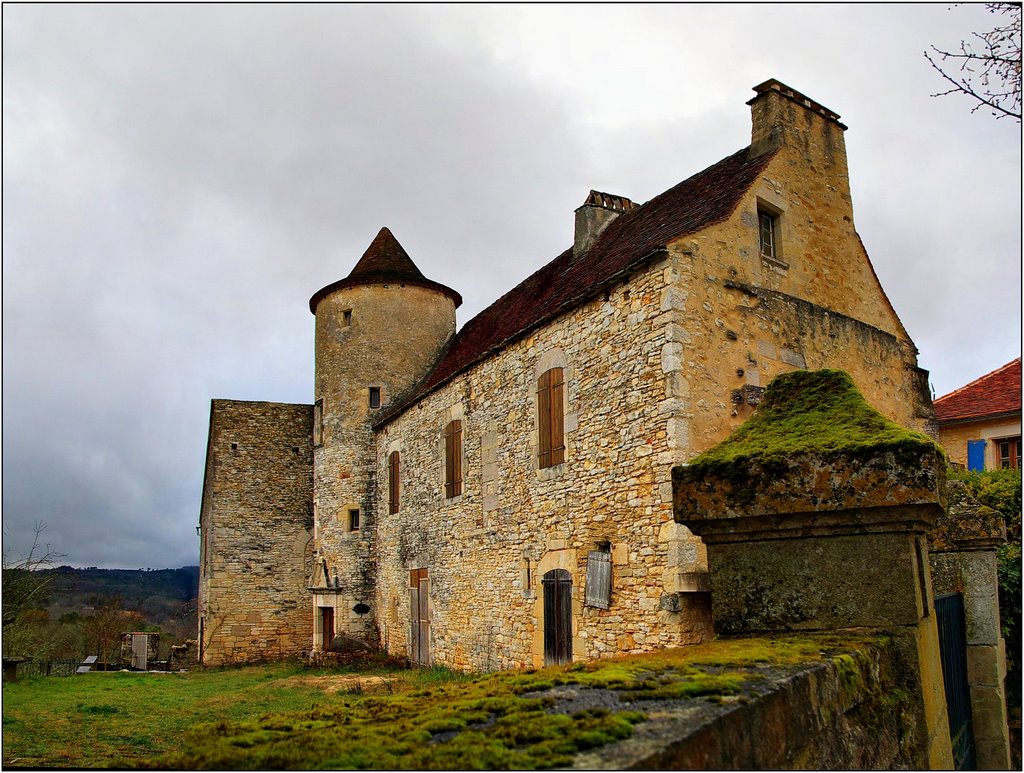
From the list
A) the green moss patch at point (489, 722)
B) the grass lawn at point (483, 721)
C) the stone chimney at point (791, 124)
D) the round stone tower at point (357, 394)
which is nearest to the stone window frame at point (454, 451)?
the round stone tower at point (357, 394)

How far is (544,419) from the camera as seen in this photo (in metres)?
11.8

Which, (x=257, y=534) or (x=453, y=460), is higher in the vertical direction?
(x=453, y=460)

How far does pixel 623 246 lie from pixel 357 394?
1011 cm

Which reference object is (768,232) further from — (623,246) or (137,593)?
(137,593)

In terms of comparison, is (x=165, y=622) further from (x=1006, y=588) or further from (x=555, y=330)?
(x=1006, y=588)

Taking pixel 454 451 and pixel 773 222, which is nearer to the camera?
pixel 773 222

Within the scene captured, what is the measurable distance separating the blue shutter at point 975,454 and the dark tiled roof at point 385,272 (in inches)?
510

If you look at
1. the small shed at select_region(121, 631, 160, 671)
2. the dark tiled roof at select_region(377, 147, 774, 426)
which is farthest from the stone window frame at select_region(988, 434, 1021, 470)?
the small shed at select_region(121, 631, 160, 671)

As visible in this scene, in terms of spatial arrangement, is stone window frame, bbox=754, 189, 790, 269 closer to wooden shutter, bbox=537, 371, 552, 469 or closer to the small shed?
wooden shutter, bbox=537, 371, 552, 469

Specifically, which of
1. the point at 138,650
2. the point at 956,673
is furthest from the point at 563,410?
the point at 138,650

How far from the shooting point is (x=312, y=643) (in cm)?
2167

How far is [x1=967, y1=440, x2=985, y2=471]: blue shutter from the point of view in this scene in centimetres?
1747

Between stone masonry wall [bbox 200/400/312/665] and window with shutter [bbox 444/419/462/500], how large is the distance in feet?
30.2

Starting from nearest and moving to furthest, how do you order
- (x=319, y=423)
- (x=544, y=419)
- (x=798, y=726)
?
(x=798, y=726) → (x=544, y=419) → (x=319, y=423)
